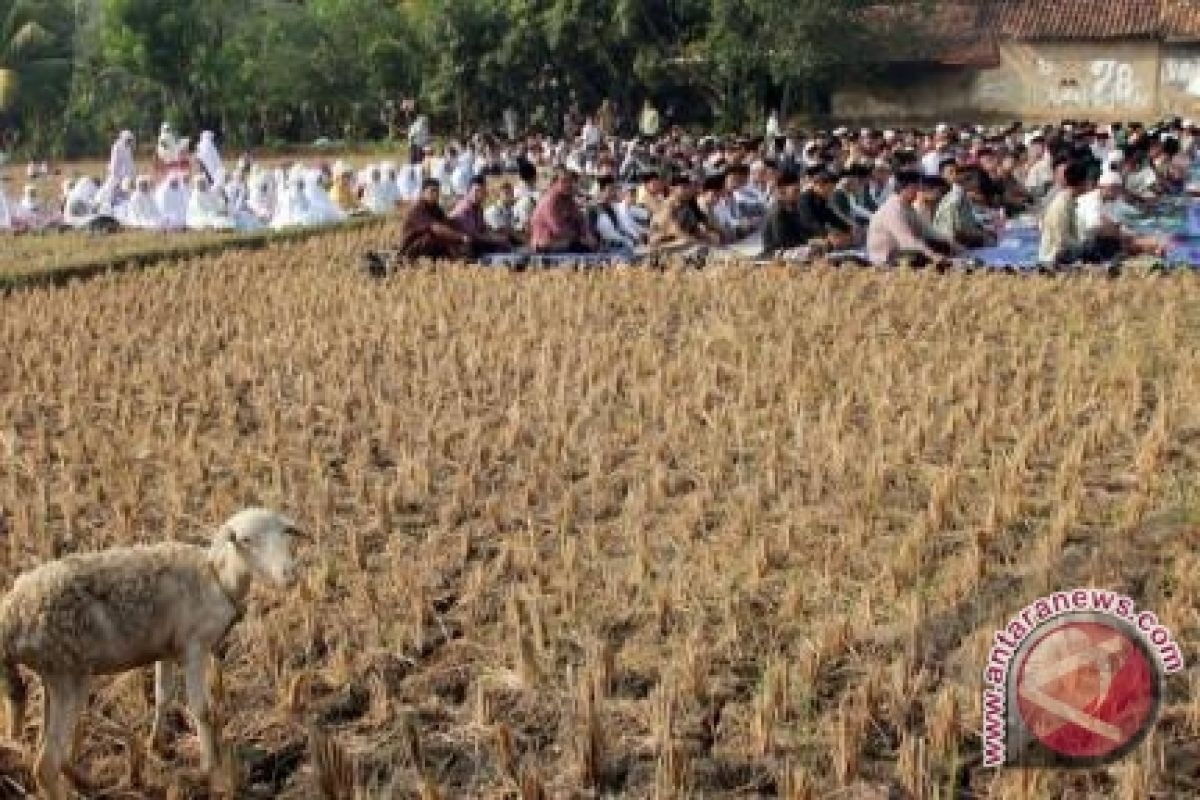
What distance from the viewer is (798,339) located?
9148 millimetres

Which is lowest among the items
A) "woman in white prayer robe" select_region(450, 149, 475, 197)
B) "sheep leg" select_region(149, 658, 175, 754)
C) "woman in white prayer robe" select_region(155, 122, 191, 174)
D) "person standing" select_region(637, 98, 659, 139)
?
"sheep leg" select_region(149, 658, 175, 754)

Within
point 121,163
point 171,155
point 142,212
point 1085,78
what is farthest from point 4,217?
point 1085,78

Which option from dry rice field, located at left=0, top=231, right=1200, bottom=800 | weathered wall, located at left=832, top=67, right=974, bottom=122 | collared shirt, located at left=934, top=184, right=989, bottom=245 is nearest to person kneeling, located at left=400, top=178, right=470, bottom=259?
dry rice field, located at left=0, top=231, right=1200, bottom=800

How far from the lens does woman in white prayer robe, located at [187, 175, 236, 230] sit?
57.3ft

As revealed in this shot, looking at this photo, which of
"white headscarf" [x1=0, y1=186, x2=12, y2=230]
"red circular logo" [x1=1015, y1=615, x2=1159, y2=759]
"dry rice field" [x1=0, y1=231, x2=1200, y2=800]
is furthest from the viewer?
"white headscarf" [x1=0, y1=186, x2=12, y2=230]

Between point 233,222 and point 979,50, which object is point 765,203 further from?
point 979,50

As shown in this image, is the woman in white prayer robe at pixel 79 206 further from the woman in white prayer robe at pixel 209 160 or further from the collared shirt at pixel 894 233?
Answer: the collared shirt at pixel 894 233

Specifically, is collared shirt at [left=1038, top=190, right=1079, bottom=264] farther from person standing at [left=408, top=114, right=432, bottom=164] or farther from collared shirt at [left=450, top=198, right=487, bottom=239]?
person standing at [left=408, top=114, right=432, bottom=164]

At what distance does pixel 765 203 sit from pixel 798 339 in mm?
5654

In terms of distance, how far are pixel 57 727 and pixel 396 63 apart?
110 feet

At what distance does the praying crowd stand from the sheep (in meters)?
8.66

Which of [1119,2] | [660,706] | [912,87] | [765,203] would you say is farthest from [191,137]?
[660,706]

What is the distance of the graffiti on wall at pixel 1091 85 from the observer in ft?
111

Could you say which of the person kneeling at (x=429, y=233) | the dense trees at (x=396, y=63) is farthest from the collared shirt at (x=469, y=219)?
the dense trees at (x=396, y=63)
